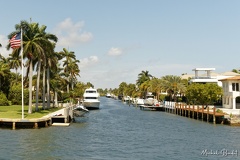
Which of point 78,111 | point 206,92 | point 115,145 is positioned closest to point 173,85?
point 206,92

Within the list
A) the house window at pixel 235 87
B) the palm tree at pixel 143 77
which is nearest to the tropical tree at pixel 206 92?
the house window at pixel 235 87

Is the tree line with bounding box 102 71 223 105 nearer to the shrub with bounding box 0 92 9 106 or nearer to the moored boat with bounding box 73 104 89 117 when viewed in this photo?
the moored boat with bounding box 73 104 89 117

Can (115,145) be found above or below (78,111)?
below

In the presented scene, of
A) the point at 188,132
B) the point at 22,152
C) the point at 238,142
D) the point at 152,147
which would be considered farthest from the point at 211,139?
the point at 22,152

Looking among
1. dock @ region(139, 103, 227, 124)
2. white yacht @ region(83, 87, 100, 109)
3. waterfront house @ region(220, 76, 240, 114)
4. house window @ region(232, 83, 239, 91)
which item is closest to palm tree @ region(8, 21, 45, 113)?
dock @ region(139, 103, 227, 124)

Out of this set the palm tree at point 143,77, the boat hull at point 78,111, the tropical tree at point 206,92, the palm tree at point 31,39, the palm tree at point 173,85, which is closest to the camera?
the palm tree at point 31,39

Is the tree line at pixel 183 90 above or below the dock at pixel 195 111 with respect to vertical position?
above

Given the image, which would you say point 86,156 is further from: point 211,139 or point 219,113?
point 219,113

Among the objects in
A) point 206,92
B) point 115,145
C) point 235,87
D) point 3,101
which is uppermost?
point 235,87

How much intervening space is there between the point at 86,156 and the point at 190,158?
343 inches

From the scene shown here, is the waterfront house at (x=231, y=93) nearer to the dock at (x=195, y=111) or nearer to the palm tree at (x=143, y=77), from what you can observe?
the dock at (x=195, y=111)

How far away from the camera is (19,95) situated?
8519 centimetres

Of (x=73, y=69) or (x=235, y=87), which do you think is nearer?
(x=235, y=87)

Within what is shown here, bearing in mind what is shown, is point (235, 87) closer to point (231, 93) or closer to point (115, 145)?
point (231, 93)
